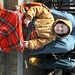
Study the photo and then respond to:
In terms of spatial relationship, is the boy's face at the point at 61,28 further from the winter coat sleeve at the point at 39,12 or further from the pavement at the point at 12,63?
the pavement at the point at 12,63

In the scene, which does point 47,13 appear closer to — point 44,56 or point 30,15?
point 30,15

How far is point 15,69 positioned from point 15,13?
1261 mm

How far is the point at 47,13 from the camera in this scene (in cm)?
255

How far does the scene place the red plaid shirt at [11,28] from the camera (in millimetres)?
2363

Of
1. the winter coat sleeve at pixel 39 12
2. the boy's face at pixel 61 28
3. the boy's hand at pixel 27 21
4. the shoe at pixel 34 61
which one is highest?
the winter coat sleeve at pixel 39 12

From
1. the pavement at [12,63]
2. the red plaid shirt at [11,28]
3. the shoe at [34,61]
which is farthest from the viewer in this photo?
the shoe at [34,61]

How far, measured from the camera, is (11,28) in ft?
7.79

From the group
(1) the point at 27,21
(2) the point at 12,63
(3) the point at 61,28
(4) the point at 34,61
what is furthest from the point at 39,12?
(4) the point at 34,61

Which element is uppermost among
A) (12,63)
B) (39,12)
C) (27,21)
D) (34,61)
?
(39,12)

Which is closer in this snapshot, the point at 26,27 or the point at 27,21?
the point at 27,21

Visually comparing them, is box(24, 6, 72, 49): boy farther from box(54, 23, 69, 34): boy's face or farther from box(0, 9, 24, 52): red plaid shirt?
box(0, 9, 24, 52): red plaid shirt

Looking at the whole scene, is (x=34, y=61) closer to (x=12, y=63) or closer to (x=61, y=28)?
(x=12, y=63)

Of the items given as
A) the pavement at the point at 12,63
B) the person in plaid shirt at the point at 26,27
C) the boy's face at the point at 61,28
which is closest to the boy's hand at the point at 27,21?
the person in plaid shirt at the point at 26,27

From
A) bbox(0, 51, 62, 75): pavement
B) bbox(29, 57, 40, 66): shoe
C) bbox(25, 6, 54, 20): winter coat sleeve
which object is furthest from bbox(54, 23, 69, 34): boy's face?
bbox(29, 57, 40, 66): shoe
